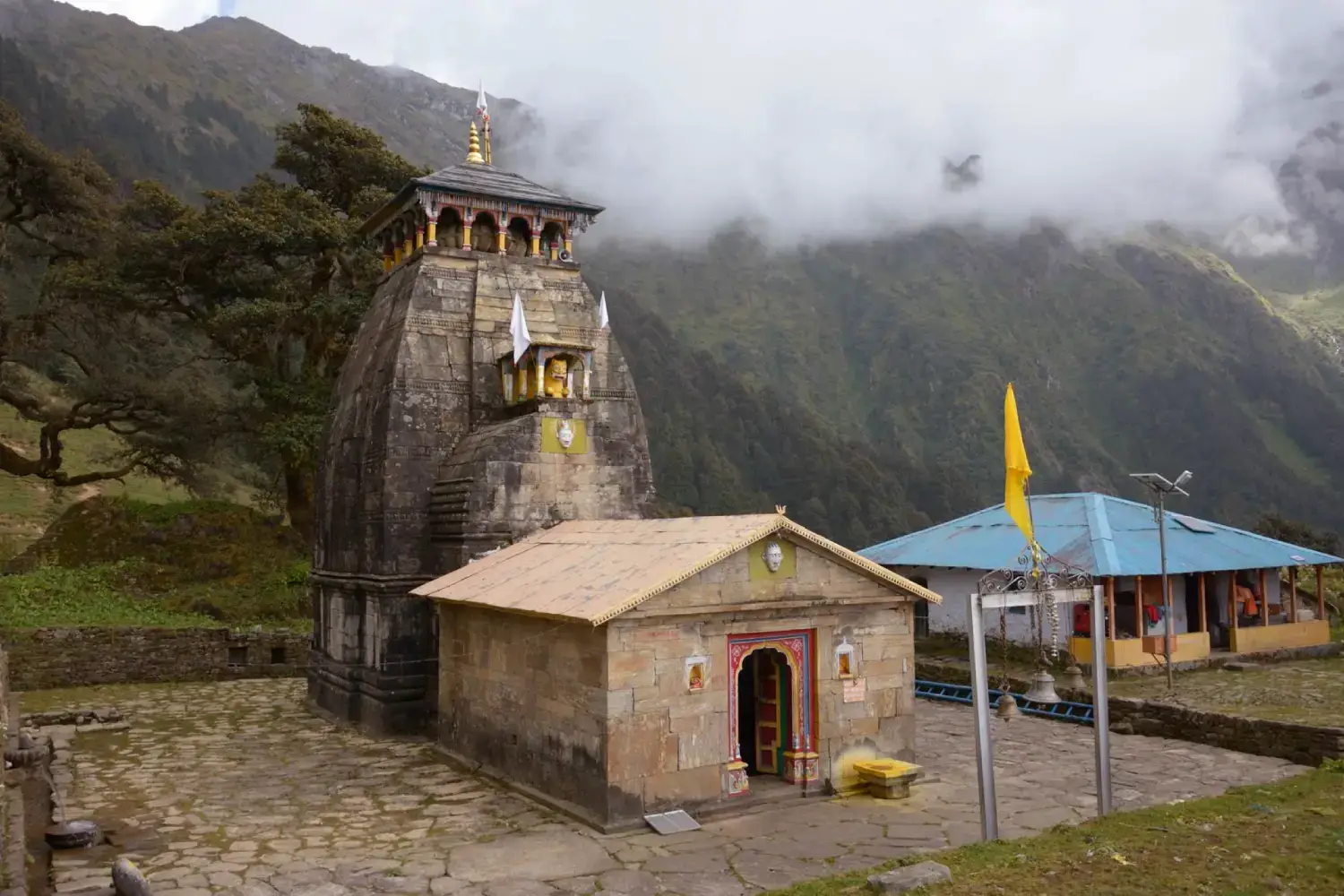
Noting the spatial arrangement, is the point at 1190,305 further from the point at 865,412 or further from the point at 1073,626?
the point at 1073,626

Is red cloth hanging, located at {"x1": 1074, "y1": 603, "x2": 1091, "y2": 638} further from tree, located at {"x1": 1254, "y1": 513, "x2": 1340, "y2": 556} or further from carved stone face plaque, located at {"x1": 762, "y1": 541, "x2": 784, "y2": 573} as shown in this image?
tree, located at {"x1": 1254, "y1": 513, "x2": 1340, "y2": 556}

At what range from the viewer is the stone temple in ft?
49.4

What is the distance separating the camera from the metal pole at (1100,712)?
9.43 m

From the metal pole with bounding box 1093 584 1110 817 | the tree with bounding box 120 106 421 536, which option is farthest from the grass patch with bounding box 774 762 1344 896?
the tree with bounding box 120 106 421 536

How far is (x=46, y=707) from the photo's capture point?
58.1 ft

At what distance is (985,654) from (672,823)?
11.7 ft

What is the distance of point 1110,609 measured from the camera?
19578 mm

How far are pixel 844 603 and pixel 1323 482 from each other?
6937 centimetres

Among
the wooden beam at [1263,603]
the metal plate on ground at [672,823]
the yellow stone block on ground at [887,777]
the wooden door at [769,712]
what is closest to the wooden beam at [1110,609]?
the wooden beam at [1263,603]

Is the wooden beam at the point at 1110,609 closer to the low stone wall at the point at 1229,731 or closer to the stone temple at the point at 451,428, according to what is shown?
the low stone wall at the point at 1229,731

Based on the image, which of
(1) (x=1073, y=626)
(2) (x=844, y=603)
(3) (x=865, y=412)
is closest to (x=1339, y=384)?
(3) (x=865, y=412)

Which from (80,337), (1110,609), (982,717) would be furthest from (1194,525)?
(80,337)

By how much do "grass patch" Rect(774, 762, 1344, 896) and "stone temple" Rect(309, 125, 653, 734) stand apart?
8.50 meters

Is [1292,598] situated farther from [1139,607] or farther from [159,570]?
[159,570]
